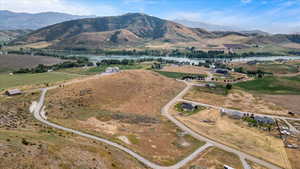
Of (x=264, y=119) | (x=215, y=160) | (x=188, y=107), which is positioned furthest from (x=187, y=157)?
(x=264, y=119)

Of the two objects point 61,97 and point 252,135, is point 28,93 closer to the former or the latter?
point 61,97

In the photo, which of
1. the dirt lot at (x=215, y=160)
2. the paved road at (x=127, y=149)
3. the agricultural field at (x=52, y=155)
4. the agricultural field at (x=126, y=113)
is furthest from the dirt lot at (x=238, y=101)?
the agricultural field at (x=52, y=155)

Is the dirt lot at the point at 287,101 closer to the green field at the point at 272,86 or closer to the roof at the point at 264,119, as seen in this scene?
the green field at the point at 272,86

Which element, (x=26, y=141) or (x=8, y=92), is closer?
(x=26, y=141)

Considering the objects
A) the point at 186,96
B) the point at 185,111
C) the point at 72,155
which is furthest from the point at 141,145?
the point at 186,96

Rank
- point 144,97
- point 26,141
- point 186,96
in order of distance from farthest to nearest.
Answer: point 186,96 < point 144,97 < point 26,141

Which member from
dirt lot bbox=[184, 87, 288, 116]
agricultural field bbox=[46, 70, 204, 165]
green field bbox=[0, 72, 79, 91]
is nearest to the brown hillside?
agricultural field bbox=[46, 70, 204, 165]
